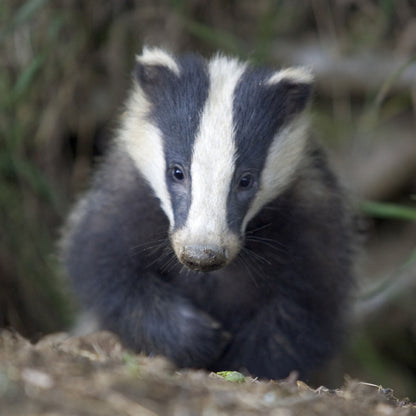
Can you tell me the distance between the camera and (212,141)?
268 cm

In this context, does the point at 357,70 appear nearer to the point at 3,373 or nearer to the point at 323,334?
the point at 323,334

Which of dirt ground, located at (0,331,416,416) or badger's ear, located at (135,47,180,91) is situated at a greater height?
badger's ear, located at (135,47,180,91)

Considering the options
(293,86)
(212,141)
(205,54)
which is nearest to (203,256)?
(212,141)

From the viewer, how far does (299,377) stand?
11.1 feet

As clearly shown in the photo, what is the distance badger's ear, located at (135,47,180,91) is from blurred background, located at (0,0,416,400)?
113cm

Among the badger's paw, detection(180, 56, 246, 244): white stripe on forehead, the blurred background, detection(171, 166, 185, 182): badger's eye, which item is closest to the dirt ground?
detection(180, 56, 246, 244): white stripe on forehead

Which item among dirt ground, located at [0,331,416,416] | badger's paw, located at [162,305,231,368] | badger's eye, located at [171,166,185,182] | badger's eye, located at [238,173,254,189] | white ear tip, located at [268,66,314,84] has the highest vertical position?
white ear tip, located at [268,66,314,84]

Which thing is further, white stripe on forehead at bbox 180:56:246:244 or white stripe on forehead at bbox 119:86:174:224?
white stripe on forehead at bbox 119:86:174:224

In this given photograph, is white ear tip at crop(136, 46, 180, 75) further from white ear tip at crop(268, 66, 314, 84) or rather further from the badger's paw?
the badger's paw

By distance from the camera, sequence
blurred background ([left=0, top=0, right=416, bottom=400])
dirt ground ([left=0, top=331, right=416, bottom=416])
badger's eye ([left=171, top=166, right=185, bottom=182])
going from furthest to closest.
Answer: blurred background ([left=0, top=0, right=416, bottom=400])
badger's eye ([left=171, top=166, right=185, bottom=182])
dirt ground ([left=0, top=331, right=416, bottom=416])

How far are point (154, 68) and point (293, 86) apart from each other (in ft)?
2.01

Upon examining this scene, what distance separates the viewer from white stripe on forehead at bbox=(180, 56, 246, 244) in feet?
8.29

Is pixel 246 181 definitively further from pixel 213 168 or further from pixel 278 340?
pixel 278 340

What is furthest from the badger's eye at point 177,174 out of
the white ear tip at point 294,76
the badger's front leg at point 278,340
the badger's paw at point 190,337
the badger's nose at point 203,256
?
the badger's front leg at point 278,340
